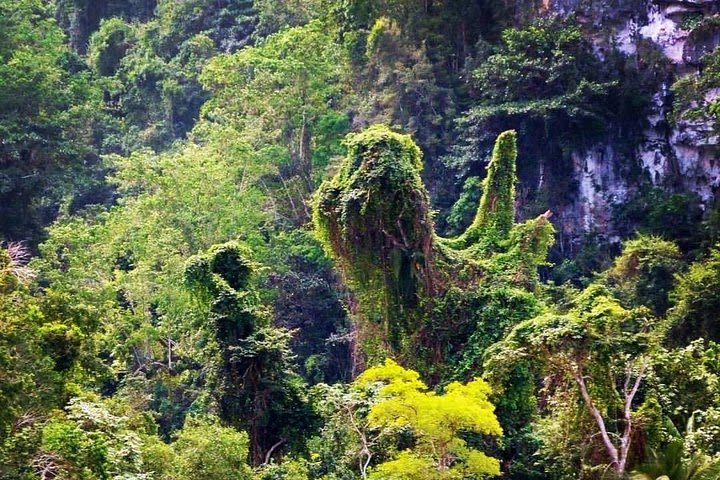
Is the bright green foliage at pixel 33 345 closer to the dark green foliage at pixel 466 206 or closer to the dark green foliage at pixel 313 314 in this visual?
the dark green foliage at pixel 313 314

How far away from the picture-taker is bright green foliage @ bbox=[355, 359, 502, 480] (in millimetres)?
12070

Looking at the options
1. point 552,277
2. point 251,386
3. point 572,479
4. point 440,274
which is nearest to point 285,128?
point 552,277

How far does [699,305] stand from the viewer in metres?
17.7

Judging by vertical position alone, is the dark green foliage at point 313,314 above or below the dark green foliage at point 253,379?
above

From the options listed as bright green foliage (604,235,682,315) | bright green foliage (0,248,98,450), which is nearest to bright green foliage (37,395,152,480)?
bright green foliage (0,248,98,450)

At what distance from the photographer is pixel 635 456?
12555mm

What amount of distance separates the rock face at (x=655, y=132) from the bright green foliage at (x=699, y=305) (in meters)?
5.67

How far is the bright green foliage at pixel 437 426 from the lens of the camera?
12070 millimetres

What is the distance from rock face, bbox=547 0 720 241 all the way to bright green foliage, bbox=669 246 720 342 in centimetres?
567

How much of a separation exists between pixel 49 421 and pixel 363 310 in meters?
7.80

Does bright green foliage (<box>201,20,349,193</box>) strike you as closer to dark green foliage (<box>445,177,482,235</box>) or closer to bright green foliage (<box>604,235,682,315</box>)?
dark green foliage (<box>445,177,482,235</box>)

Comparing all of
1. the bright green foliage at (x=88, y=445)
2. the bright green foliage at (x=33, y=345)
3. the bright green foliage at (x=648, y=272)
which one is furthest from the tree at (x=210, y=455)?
the bright green foliage at (x=648, y=272)

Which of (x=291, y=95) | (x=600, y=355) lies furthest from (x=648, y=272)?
(x=291, y=95)

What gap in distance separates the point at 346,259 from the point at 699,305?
608 cm
